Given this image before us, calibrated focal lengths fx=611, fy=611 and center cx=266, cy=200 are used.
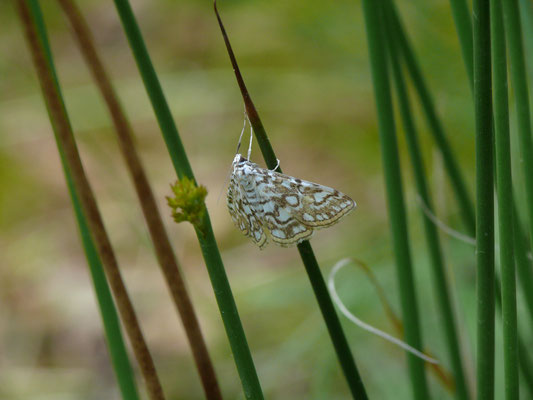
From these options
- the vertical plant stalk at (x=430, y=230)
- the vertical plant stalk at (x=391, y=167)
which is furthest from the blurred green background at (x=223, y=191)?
the vertical plant stalk at (x=391, y=167)

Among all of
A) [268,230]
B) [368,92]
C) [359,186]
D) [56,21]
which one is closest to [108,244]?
[268,230]

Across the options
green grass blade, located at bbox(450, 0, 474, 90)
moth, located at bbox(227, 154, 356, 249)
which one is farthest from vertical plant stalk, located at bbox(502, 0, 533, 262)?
moth, located at bbox(227, 154, 356, 249)

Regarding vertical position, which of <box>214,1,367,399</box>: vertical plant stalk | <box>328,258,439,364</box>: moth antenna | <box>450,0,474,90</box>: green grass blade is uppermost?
<box>450,0,474,90</box>: green grass blade

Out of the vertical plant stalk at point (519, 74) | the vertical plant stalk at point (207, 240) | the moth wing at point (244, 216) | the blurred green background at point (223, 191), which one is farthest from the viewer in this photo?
the blurred green background at point (223, 191)

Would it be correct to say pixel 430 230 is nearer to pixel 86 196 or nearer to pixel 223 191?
pixel 86 196

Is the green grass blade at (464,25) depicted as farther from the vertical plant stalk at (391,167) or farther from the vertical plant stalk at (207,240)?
the vertical plant stalk at (207,240)

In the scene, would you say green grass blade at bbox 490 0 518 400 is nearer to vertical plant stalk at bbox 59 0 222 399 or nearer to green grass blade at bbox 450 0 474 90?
green grass blade at bbox 450 0 474 90

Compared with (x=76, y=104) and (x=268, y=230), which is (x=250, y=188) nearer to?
(x=268, y=230)
